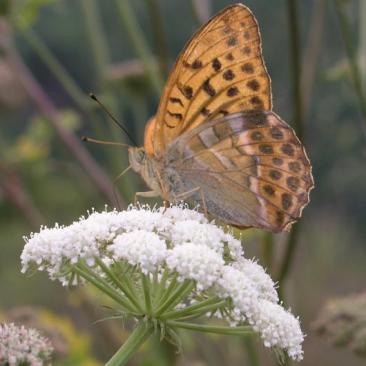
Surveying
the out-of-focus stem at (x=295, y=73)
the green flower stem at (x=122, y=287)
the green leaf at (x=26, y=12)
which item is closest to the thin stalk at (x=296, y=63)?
the out-of-focus stem at (x=295, y=73)

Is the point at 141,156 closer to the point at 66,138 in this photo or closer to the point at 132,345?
the point at 132,345

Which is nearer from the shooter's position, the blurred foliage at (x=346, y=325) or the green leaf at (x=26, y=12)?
the blurred foliage at (x=346, y=325)

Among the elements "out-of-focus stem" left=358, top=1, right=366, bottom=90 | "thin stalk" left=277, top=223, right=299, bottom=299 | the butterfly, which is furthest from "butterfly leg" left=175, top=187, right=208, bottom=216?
"out-of-focus stem" left=358, top=1, right=366, bottom=90

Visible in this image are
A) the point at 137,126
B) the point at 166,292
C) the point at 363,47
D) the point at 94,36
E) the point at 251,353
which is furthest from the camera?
the point at 137,126

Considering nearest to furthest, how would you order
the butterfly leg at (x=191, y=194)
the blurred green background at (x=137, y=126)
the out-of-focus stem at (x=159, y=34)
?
the butterfly leg at (x=191, y=194) < the blurred green background at (x=137, y=126) < the out-of-focus stem at (x=159, y=34)

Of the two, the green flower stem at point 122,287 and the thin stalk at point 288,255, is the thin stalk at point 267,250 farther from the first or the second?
the green flower stem at point 122,287

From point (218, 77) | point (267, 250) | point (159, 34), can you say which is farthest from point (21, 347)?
point (159, 34)

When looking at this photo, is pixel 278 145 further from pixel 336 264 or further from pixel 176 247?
pixel 336 264
